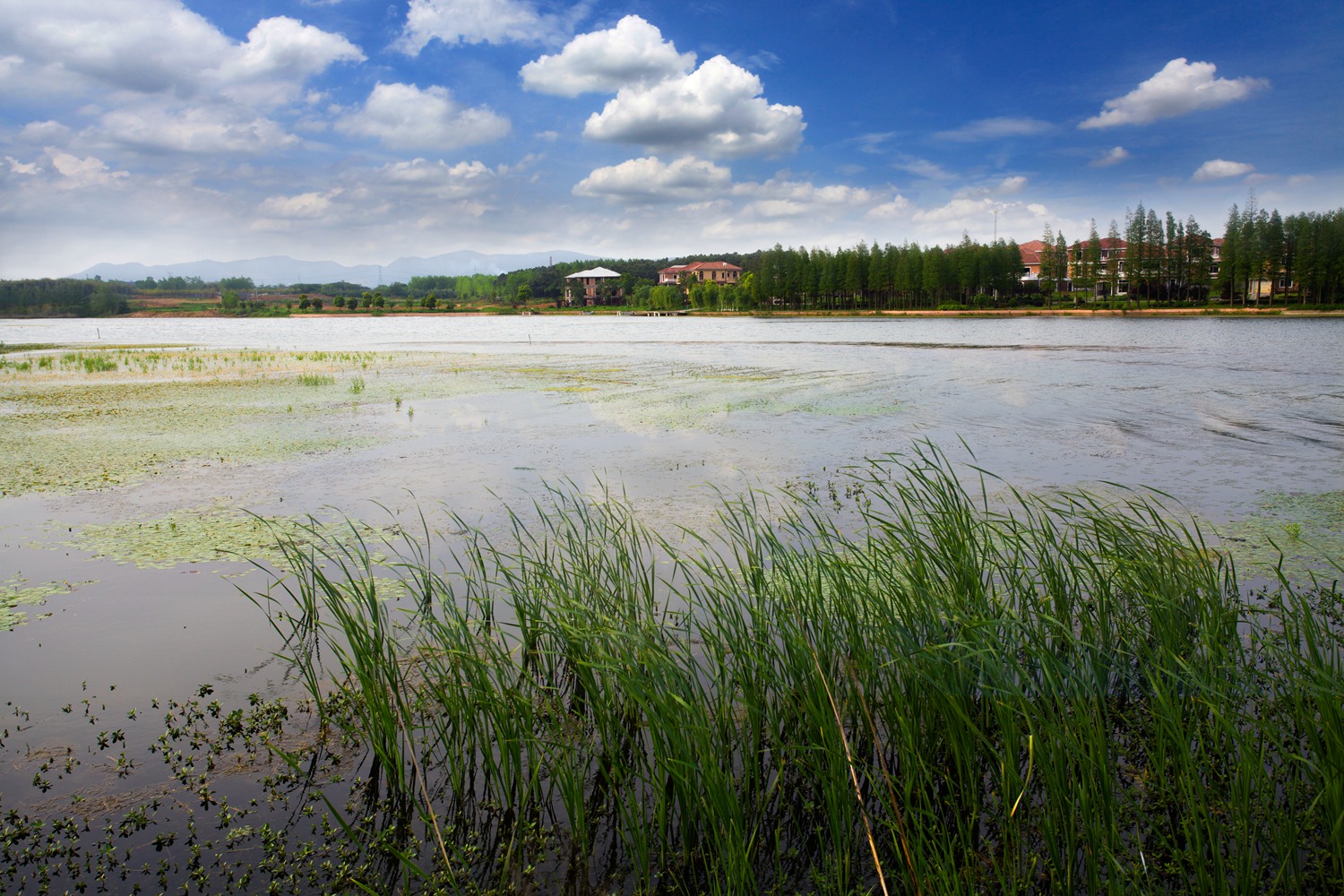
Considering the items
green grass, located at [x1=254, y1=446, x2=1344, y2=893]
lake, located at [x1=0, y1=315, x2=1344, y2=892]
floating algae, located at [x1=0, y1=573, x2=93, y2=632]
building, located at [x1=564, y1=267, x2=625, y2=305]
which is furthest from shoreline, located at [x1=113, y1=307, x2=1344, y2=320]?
floating algae, located at [x1=0, y1=573, x2=93, y2=632]

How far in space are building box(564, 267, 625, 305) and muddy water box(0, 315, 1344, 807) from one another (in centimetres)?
12036

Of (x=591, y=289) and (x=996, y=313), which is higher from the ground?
(x=591, y=289)

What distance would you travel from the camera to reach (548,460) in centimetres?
1014

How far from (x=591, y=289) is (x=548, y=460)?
138 meters

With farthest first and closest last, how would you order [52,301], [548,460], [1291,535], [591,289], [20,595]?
1. [591,289]
2. [52,301]
3. [548,460]
4. [1291,535]
5. [20,595]

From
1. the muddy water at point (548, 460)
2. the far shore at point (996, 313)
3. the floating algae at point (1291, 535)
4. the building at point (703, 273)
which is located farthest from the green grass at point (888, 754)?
the building at point (703, 273)

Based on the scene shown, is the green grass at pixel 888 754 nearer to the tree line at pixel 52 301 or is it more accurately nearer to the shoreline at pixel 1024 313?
the shoreline at pixel 1024 313

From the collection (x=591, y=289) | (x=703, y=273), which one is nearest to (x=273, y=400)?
(x=591, y=289)

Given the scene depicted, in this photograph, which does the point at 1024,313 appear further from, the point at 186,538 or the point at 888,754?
the point at 888,754

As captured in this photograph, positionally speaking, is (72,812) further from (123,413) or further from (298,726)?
(123,413)

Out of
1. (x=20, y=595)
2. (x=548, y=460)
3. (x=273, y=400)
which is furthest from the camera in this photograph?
(x=273, y=400)

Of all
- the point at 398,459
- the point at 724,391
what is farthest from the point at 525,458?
the point at 724,391

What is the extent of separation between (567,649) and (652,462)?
6.39m

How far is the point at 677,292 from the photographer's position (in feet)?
414
